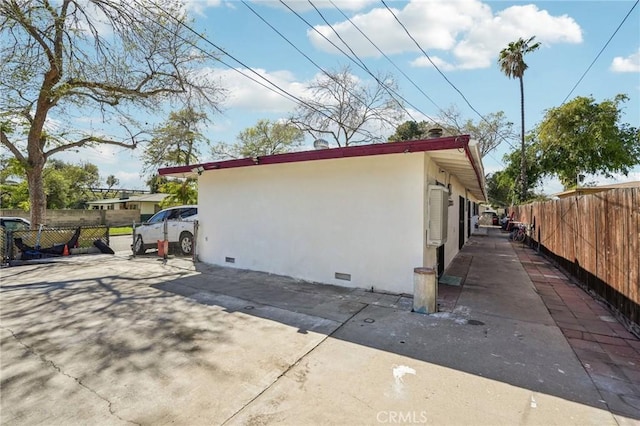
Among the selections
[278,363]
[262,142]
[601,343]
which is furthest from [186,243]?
[262,142]

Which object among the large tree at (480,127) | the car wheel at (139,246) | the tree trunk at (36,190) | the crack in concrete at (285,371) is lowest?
the crack in concrete at (285,371)

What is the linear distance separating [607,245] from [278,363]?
17.9 feet

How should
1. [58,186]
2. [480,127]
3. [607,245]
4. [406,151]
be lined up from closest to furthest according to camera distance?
[607,245]
[406,151]
[480,127]
[58,186]

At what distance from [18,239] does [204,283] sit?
680cm

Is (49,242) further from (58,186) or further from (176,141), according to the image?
(58,186)

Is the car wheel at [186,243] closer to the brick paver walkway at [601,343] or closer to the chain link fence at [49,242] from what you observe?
the chain link fence at [49,242]

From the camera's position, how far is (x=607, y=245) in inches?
199

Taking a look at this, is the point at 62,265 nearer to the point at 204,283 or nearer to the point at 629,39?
the point at 204,283

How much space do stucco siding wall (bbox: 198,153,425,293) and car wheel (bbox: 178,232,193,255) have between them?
6.33 ft

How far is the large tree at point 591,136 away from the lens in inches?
854

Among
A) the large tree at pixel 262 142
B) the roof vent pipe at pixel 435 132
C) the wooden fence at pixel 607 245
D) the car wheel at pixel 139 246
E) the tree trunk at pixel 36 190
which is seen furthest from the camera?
the large tree at pixel 262 142

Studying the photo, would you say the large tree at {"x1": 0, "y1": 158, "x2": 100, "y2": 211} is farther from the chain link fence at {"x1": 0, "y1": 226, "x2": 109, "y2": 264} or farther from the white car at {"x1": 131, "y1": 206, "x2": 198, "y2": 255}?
the white car at {"x1": 131, "y1": 206, "x2": 198, "y2": 255}

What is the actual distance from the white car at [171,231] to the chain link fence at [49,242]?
121cm

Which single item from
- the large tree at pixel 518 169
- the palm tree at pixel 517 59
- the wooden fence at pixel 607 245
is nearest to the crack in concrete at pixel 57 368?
the wooden fence at pixel 607 245
